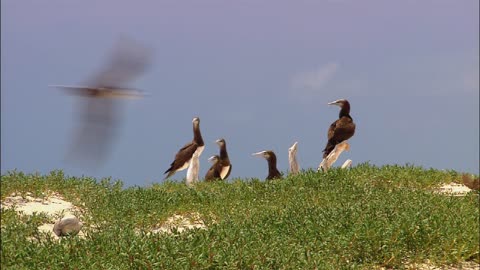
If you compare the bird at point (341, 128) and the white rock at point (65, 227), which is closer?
the white rock at point (65, 227)

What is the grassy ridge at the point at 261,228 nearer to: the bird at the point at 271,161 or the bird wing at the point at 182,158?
the bird at the point at 271,161

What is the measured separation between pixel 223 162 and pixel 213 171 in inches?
18.7

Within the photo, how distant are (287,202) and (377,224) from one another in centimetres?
331

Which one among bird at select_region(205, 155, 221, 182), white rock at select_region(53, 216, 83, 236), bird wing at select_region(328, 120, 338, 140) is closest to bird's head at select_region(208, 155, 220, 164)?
bird at select_region(205, 155, 221, 182)

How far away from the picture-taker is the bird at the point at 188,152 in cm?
1803

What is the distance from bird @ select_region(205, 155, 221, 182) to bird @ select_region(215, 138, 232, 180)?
0.30 feet

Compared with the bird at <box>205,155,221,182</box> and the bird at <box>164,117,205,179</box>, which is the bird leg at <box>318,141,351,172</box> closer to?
the bird at <box>205,155,221,182</box>

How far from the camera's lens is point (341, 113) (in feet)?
58.3

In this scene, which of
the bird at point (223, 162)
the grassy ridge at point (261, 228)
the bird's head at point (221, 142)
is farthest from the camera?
the bird's head at point (221, 142)

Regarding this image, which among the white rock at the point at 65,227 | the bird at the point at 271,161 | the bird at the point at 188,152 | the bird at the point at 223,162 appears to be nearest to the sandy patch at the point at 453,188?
the bird at the point at 271,161

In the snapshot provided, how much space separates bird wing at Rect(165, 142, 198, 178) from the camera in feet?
59.1

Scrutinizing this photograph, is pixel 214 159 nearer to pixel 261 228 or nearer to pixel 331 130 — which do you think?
pixel 331 130

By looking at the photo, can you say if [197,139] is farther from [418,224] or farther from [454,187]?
[418,224]

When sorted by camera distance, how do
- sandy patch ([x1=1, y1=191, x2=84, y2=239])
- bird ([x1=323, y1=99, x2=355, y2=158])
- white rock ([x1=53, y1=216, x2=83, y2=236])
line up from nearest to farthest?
1. white rock ([x1=53, y1=216, x2=83, y2=236])
2. sandy patch ([x1=1, y1=191, x2=84, y2=239])
3. bird ([x1=323, y1=99, x2=355, y2=158])
